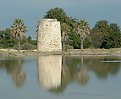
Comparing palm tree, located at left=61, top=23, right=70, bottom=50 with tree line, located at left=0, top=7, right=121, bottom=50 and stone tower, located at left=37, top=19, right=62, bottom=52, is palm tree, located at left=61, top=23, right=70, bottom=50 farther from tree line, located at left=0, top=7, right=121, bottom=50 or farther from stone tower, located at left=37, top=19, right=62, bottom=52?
stone tower, located at left=37, top=19, right=62, bottom=52

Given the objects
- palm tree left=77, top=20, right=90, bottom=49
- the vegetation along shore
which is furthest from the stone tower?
palm tree left=77, top=20, right=90, bottom=49

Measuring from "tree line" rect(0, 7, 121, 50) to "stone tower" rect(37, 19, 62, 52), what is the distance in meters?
3.61

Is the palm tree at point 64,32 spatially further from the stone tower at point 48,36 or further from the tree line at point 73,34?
the stone tower at point 48,36

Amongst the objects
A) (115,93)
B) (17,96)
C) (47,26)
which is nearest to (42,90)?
(17,96)

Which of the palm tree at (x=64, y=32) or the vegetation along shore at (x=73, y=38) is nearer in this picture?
the vegetation along shore at (x=73, y=38)

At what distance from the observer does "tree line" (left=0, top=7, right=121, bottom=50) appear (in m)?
73.9

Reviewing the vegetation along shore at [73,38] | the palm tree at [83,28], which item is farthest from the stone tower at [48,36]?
the palm tree at [83,28]

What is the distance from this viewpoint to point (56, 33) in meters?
71.1

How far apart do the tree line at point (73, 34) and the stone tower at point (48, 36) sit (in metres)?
3.61

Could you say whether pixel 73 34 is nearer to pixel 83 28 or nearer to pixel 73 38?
pixel 73 38

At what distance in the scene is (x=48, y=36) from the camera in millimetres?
70188

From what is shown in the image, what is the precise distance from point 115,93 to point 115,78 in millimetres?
7544

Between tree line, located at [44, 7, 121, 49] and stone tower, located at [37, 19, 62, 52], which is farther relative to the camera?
tree line, located at [44, 7, 121, 49]

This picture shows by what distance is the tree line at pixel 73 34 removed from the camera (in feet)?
243
